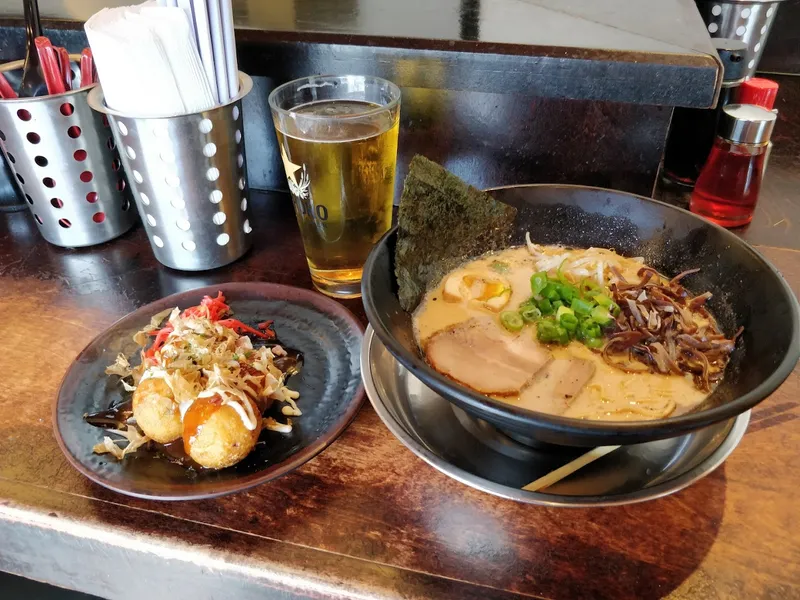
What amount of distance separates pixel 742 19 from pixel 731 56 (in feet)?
2.49

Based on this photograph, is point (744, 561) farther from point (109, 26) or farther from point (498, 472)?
point (109, 26)

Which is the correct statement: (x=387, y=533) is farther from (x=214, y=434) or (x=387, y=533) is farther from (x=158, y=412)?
(x=158, y=412)

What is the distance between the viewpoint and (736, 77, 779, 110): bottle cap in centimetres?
161

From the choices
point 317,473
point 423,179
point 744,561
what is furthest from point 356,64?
point 744,561

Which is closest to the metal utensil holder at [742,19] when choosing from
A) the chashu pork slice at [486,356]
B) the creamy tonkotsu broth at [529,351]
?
the creamy tonkotsu broth at [529,351]

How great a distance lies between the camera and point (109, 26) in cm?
121

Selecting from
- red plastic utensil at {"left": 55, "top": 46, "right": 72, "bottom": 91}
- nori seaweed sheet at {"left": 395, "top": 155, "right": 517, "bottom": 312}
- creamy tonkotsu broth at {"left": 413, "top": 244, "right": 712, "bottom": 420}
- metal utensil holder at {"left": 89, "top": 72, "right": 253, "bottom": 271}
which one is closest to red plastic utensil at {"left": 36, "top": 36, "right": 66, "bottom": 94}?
red plastic utensil at {"left": 55, "top": 46, "right": 72, "bottom": 91}

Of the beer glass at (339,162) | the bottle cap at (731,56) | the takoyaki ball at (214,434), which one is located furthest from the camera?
the bottle cap at (731,56)

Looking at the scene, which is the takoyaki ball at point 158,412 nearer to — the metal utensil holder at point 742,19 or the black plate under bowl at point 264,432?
the black plate under bowl at point 264,432

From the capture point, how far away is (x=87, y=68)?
1523 millimetres

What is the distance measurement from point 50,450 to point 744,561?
116 cm

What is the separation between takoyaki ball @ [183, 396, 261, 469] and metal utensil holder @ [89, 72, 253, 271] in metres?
0.57

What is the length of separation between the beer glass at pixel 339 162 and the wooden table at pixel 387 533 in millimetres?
441

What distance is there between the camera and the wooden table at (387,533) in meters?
0.90
